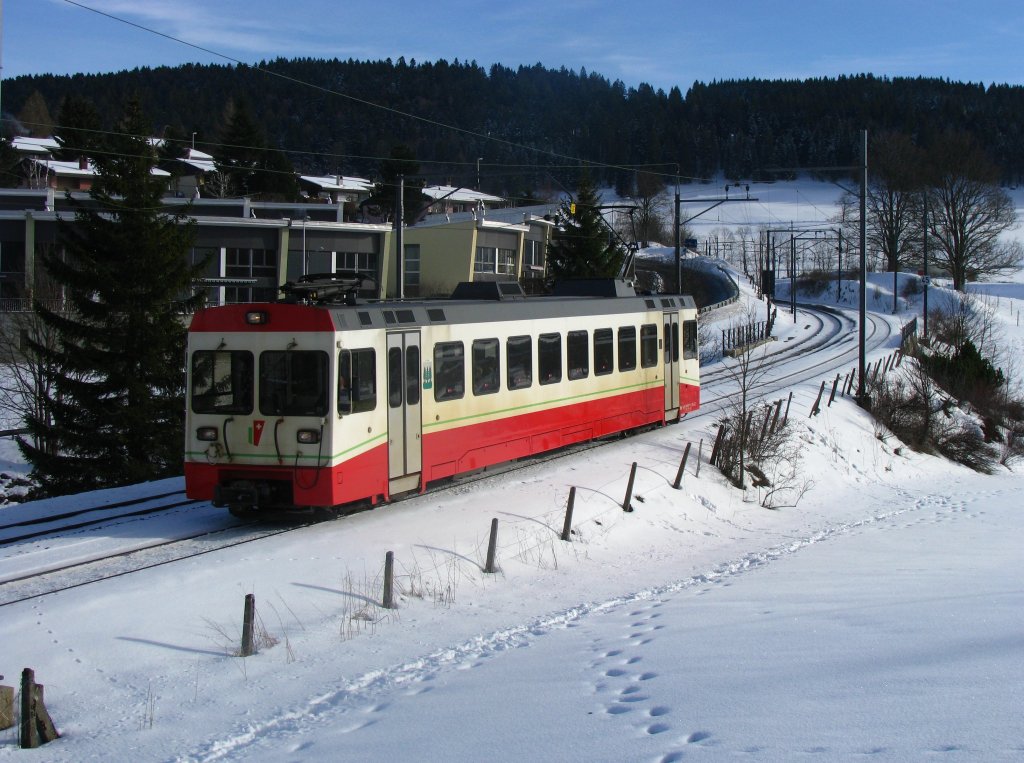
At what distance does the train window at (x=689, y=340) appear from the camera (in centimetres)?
2428

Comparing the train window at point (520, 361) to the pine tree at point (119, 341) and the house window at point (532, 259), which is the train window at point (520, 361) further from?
the house window at point (532, 259)

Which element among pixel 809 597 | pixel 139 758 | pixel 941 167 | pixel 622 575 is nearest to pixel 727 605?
pixel 809 597

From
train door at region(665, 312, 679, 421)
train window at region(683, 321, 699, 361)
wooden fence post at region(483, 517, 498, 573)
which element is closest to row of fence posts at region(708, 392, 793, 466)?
train door at region(665, 312, 679, 421)

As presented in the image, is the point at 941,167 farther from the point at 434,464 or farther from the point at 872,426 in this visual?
the point at 434,464

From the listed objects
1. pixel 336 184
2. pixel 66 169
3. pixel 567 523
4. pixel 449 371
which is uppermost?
pixel 336 184

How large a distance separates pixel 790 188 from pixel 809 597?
17097cm

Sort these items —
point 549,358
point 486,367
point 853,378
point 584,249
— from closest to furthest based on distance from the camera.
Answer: point 486,367 → point 549,358 → point 853,378 → point 584,249

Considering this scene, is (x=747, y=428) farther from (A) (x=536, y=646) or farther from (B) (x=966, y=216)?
(B) (x=966, y=216)

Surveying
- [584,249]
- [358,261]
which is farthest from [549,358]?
[358,261]

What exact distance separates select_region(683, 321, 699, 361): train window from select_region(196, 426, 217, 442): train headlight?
13287 millimetres

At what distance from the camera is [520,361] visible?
1745 centimetres

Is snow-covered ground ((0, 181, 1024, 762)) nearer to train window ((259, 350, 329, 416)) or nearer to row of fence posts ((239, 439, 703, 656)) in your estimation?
row of fence posts ((239, 439, 703, 656))

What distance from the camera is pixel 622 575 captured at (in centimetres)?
1405

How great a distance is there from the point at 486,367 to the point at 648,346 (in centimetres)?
657
